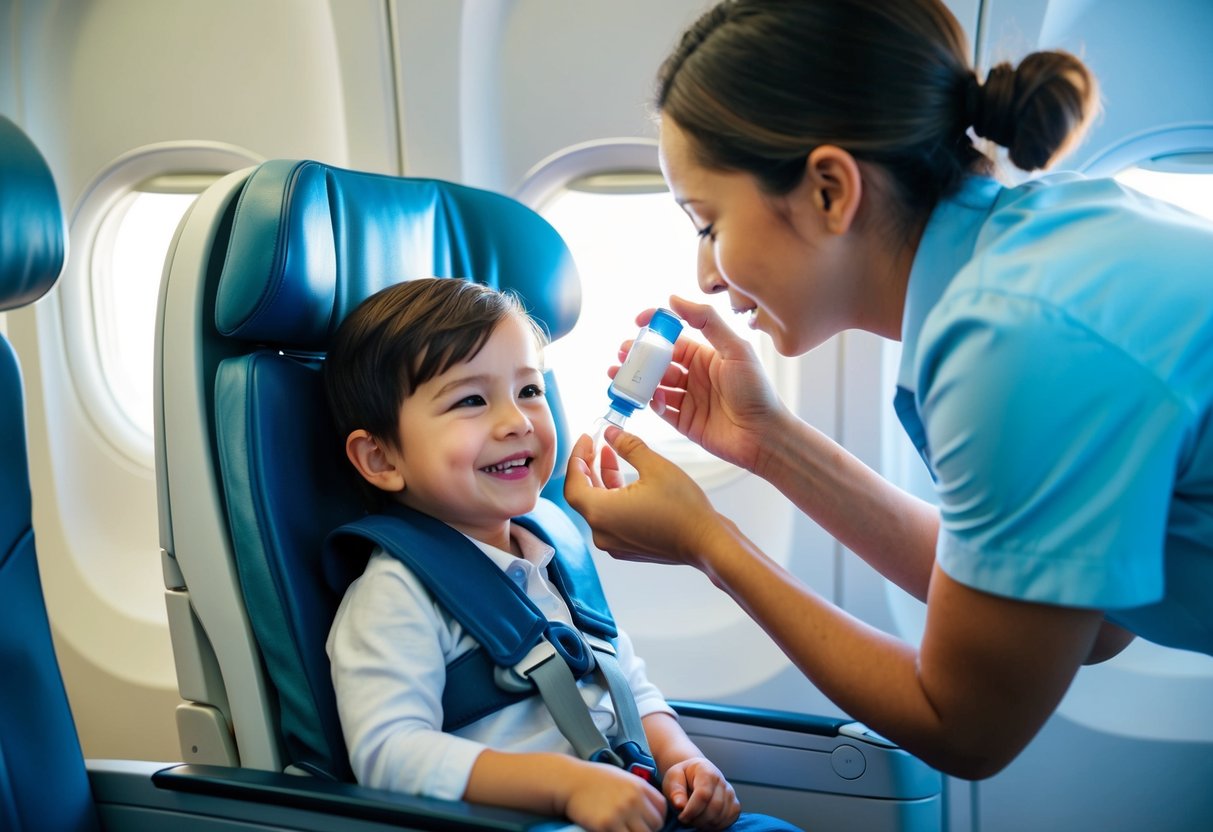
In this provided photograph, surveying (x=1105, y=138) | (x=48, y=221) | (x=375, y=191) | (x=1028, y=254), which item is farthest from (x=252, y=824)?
(x=1105, y=138)

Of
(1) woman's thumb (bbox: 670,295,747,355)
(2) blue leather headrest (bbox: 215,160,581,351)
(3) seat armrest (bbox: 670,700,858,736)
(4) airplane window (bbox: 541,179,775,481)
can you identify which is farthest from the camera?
(4) airplane window (bbox: 541,179,775,481)

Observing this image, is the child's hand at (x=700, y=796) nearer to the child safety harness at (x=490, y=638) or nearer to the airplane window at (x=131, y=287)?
the child safety harness at (x=490, y=638)

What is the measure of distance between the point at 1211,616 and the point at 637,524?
2.23 ft

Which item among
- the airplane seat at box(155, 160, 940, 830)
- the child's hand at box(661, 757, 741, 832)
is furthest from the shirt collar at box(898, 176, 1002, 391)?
the airplane seat at box(155, 160, 940, 830)

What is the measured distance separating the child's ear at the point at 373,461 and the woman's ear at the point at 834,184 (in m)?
0.73

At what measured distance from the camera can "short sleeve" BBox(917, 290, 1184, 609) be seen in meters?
0.94

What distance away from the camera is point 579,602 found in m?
1.64

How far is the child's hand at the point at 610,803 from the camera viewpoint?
1202 millimetres

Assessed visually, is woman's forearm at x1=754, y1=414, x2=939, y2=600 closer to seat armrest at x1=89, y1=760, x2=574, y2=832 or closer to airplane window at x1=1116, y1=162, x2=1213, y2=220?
seat armrest at x1=89, y1=760, x2=574, y2=832

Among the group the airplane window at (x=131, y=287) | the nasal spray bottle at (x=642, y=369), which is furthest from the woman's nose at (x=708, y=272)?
the airplane window at (x=131, y=287)

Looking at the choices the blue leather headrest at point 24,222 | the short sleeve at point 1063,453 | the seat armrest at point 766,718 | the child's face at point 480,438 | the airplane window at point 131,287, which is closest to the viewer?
the short sleeve at point 1063,453

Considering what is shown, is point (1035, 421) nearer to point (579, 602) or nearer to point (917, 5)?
point (917, 5)

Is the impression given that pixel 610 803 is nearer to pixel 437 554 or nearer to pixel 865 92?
pixel 437 554

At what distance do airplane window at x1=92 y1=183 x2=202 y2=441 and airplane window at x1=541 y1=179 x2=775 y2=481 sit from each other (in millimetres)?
1154
